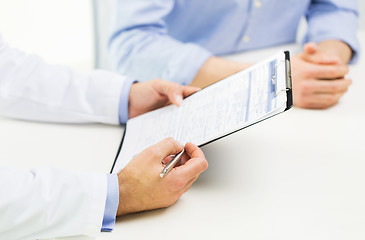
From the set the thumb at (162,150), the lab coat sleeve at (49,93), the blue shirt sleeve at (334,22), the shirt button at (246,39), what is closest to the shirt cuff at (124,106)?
the lab coat sleeve at (49,93)

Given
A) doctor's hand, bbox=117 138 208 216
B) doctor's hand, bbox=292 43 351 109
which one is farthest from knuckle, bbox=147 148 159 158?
doctor's hand, bbox=292 43 351 109

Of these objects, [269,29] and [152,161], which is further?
[269,29]

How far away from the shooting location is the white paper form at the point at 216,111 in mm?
590

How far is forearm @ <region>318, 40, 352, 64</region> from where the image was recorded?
110 cm

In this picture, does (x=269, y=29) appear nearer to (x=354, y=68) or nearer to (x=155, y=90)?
(x=354, y=68)

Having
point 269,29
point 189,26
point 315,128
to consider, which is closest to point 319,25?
point 269,29

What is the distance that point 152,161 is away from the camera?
569 millimetres

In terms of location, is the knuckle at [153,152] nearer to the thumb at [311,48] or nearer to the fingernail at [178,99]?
the fingernail at [178,99]

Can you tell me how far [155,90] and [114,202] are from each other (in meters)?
0.33

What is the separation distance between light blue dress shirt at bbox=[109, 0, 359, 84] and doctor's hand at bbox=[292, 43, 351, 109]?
233 millimetres

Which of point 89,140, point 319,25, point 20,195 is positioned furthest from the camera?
point 319,25

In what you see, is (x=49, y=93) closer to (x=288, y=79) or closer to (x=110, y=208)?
(x=110, y=208)

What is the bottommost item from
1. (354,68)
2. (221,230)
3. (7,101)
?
(221,230)

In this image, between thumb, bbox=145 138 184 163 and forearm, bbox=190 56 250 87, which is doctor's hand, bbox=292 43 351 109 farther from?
thumb, bbox=145 138 184 163
